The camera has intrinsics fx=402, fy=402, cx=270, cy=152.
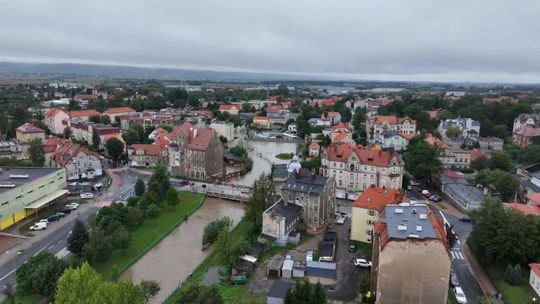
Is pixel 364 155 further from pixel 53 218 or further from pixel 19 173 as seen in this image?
pixel 19 173

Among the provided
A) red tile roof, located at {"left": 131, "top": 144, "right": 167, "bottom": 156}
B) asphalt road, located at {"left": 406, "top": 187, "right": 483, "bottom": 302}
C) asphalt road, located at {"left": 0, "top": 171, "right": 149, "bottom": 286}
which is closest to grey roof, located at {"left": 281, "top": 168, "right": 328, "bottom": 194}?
asphalt road, located at {"left": 406, "top": 187, "right": 483, "bottom": 302}

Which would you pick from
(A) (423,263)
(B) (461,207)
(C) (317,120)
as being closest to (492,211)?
(A) (423,263)

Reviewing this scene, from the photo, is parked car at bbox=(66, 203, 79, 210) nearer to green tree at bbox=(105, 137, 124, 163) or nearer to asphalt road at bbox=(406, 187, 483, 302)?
green tree at bbox=(105, 137, 124, 163)

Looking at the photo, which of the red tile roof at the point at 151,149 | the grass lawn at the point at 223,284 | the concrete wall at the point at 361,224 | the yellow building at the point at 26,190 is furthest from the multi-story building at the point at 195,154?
the concrete wall at the point at 361,224

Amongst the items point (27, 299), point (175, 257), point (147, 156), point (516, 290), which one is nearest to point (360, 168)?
point (516, 290)

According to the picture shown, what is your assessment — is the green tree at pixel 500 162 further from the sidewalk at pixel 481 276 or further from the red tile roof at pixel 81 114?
the red tile roof at pixel 81 114
